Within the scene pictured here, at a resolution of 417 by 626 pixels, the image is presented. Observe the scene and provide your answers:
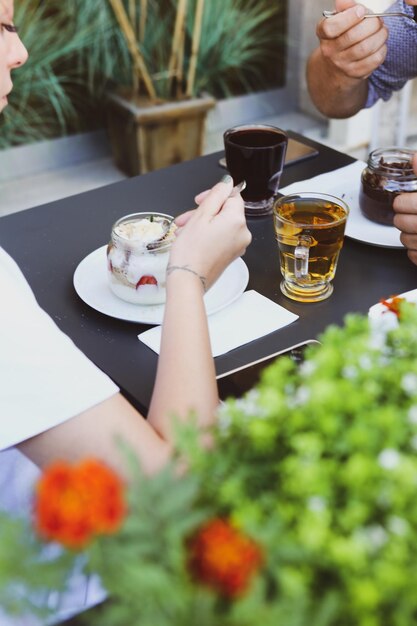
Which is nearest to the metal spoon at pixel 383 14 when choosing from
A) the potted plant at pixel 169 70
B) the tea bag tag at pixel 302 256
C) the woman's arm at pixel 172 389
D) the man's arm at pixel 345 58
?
the man's arm at pixel 345 58

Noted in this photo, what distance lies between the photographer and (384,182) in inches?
50.4

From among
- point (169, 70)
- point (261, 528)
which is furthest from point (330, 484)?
point (169, 70)

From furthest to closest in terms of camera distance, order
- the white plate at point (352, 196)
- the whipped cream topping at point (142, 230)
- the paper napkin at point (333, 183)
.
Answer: the paper napkin at point (333, 183), the white plate at point (352, 196), the whipped cream topping at point (142, 230)

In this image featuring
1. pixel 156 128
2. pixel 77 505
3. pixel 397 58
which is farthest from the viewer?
pixel 156 128

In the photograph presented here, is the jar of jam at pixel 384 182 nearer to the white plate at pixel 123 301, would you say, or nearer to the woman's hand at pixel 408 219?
the woman's hand at pixel 408 219

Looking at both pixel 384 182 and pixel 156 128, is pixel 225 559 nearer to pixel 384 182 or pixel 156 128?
pixel 384 182

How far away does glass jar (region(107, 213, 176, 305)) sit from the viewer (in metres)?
1.09

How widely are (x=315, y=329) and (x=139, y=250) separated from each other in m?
0.28

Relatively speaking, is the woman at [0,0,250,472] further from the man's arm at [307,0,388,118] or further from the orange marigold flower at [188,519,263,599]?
the man's arm at [307,0,388,118]

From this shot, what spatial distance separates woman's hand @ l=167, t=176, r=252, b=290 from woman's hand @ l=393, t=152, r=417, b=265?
304 millimetres

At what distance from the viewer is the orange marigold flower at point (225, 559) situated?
16.8 inches

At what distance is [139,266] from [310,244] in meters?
0.26

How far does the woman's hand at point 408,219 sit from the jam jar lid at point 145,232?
36 centimetres

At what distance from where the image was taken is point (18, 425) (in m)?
0.81
